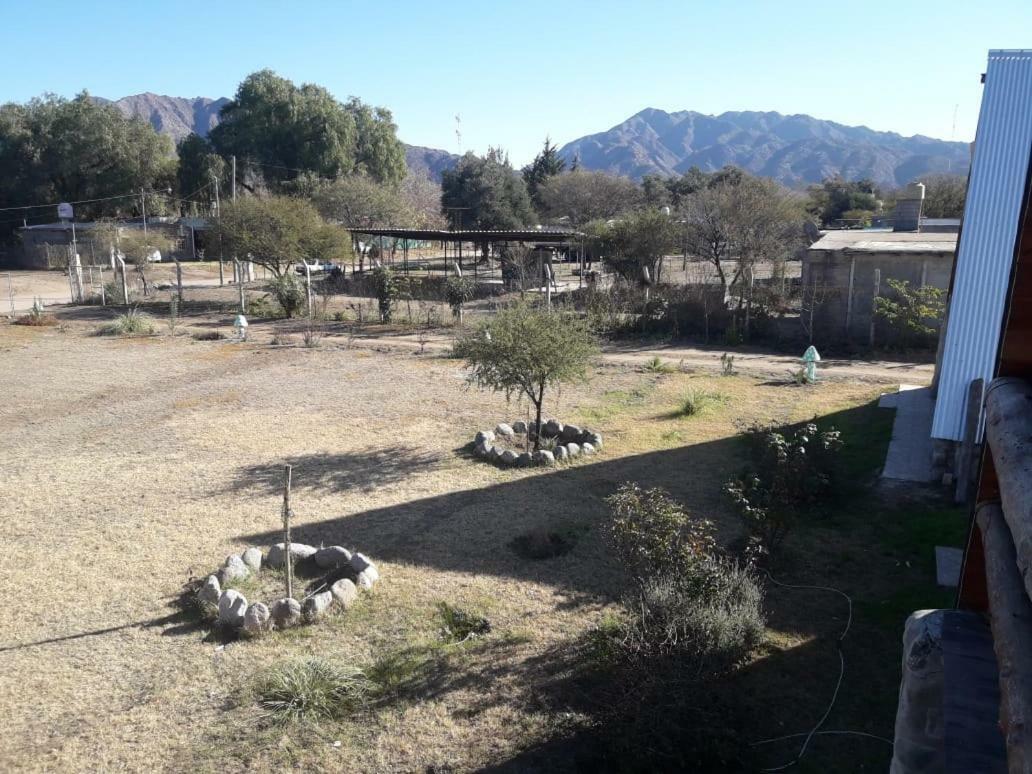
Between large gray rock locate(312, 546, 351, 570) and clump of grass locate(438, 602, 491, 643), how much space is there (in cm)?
A: 140

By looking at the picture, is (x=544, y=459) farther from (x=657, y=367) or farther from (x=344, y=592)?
(x=657, y=367)

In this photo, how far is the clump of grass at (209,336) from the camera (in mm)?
22734

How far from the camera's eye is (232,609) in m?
6.58

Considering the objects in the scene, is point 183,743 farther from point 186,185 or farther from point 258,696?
point 186,185

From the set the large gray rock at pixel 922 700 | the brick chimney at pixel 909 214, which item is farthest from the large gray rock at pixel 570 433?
the brick chimney at pixel 909 214

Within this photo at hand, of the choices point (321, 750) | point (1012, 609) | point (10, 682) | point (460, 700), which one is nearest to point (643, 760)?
point (460, 700)

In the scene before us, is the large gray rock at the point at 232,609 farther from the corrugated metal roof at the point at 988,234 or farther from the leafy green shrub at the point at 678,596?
the corrugated metal roof at the point at 988,234

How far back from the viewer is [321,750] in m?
5.00

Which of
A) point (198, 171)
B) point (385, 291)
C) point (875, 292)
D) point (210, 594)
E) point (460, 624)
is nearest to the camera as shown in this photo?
point (460, 624)

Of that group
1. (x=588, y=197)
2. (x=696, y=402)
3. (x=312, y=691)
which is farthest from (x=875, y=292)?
(x=588, y=197)

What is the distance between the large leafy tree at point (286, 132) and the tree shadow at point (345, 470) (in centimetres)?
4878

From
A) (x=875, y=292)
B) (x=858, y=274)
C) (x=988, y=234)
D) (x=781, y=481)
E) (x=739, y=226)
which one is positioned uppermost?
(x=739, y=226)

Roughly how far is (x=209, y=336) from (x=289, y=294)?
4194mm

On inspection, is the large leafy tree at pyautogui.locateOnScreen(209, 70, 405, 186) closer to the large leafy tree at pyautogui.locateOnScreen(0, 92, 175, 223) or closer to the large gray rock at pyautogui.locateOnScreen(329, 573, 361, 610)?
the large leafy tree at pyautogui.locateOnScreen(0, 92, 175, 223)
